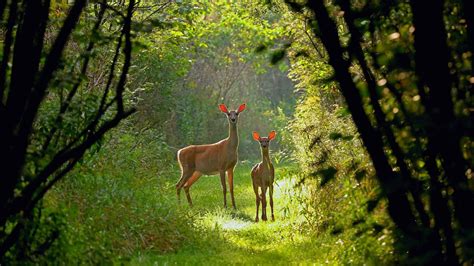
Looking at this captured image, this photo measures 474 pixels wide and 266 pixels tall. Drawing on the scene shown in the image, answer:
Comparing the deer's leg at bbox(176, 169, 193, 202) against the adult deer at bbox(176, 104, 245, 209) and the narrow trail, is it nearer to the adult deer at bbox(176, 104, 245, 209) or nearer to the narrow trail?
the adult deer at bbox(176, 104, 245, 209)

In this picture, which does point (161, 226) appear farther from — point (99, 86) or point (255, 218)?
point (255, 218)

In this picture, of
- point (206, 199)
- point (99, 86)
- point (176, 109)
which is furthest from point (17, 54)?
point (176, 109)

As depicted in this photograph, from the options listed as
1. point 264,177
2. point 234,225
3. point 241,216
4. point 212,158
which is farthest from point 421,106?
point 212,158

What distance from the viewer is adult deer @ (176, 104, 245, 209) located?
17.2 metres

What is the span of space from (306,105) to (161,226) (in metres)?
3.25

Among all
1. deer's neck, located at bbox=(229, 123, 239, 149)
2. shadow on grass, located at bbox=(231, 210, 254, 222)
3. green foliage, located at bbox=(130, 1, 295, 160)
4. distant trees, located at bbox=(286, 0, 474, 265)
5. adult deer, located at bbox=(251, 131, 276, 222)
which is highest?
green foliage, located at bbox=(130, 1, 295, 160)

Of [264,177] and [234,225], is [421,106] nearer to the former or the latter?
[234,225]

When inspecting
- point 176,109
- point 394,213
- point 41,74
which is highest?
point 176,109

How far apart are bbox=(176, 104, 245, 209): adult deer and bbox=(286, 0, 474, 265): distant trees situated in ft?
44.6

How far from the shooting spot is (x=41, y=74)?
3.29m

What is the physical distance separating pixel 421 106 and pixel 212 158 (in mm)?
14345

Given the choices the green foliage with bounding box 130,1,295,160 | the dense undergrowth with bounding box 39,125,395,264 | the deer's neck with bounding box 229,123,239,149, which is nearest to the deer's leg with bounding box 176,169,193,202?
the deer's neck with bounding box 229,123,239,149

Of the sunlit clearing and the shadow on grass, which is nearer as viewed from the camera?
the sunlit clearing

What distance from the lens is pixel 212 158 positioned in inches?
688
